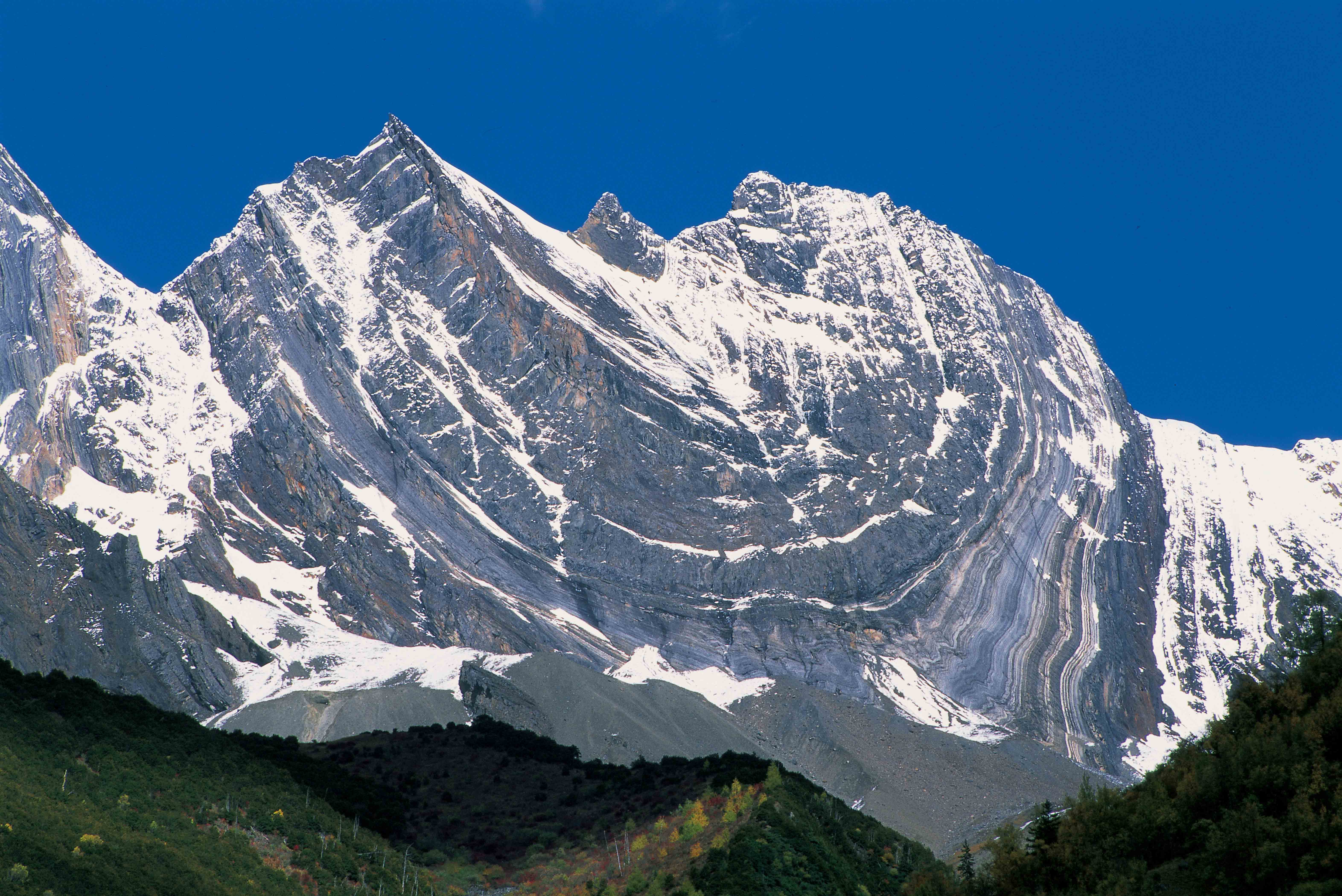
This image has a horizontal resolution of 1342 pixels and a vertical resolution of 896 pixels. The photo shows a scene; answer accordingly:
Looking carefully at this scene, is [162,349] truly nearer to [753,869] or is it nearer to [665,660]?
[665,660]

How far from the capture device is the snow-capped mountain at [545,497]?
160 metres

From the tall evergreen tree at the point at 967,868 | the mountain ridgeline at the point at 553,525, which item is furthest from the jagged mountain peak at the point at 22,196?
the tall evergreen tree at the point at 967,868

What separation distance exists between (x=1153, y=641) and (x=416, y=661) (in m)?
100

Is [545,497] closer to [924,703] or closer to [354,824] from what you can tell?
[924,703]

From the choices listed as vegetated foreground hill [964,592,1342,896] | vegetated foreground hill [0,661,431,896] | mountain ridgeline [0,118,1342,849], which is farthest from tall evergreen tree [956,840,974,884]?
mountain ridgeline [0,118,1342,849]

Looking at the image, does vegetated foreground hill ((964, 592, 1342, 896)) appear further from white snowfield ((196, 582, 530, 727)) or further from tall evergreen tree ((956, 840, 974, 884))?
white snowfield ((196, 582, 530, 727))

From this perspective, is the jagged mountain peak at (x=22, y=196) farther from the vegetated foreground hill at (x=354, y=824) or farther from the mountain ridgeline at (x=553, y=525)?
the vegetated foreground hill at (x=354, y=824)

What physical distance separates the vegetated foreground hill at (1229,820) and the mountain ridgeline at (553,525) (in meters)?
89.8

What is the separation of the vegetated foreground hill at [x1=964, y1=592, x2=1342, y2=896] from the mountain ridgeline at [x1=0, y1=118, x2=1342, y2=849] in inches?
3534

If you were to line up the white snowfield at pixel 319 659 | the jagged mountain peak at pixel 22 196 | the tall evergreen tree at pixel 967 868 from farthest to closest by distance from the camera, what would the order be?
the jagged mountain peak at pixel 22 196 < the white snowfield at pixel 319 659 < the tall evergreen tree at pixel 967 868

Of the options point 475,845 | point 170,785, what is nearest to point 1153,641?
point 475,845

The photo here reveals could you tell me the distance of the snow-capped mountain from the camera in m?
160

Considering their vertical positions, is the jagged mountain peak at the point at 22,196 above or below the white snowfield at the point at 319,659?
above

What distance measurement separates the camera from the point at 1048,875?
132ft
